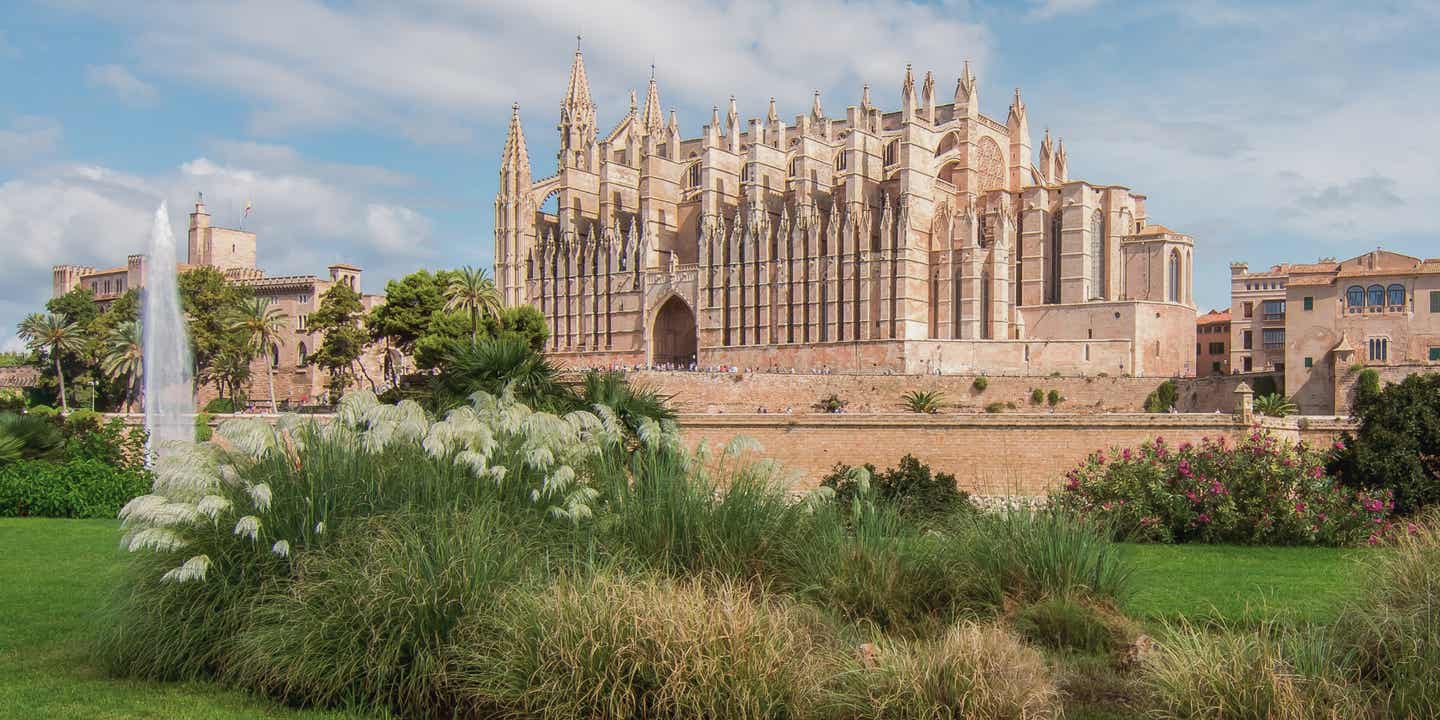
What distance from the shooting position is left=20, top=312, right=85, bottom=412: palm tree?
52.6 m

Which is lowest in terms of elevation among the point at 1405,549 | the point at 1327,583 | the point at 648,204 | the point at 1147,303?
the point at 1327,583

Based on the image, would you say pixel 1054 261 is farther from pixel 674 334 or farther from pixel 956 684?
pixel 956 684

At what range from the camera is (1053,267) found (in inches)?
2023

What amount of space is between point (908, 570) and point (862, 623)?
2.16 feet

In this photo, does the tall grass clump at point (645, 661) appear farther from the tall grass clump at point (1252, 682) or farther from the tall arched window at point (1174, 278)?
the tall arched window at point (1174, 278)

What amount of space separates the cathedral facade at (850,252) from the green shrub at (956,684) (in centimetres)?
4069

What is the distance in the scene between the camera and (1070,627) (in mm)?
Result: 9414

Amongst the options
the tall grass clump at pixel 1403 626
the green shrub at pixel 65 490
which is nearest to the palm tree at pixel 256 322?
the green shrub at pixel 65 490

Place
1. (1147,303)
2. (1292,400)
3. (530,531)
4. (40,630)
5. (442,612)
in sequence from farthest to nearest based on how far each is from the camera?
(1147,303) < (1292,400) < (40,630) < (530,531) < (442,612)

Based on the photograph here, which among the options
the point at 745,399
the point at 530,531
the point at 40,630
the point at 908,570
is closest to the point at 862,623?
the point at 908,570

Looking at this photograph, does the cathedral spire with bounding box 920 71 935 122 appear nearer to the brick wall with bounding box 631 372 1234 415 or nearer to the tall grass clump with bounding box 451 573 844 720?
the brick wall with bounding box 631 372 1234 415

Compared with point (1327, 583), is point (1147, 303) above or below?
above

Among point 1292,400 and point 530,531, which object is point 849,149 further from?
point 530,531

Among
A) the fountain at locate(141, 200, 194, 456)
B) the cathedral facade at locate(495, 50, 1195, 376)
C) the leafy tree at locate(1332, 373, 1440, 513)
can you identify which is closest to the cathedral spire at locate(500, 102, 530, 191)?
the cathedral facade at locate(495, 50, 1195, 376)
